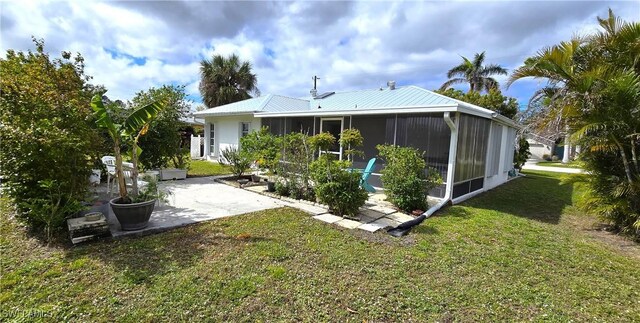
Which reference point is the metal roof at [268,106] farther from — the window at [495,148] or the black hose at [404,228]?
the black hose at [404,228]

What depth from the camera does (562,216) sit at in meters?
8.08

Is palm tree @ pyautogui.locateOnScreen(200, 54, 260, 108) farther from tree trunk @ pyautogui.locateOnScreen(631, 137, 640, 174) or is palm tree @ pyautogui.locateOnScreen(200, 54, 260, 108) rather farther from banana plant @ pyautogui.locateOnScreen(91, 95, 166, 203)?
tree trunk @ pyautogui.locateOnScreen(631, 137, 640, 174)

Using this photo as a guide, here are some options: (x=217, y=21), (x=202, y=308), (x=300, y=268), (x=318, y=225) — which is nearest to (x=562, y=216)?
(x=318, y=225)

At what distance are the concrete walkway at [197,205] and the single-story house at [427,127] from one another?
168 inches

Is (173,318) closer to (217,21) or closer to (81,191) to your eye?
(81,191)

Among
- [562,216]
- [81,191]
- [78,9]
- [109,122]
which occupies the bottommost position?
[562,216]

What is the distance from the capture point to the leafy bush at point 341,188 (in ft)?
21.4

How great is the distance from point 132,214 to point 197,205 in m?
2.20

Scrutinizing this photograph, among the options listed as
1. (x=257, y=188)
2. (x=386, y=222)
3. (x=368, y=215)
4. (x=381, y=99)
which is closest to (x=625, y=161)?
(x=386, y=222)

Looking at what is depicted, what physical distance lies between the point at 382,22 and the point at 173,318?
1104cm

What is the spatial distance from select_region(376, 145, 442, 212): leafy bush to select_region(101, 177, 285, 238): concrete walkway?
3113 millimetres

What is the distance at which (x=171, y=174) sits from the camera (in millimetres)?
10938

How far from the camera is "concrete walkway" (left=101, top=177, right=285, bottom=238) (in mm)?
5652

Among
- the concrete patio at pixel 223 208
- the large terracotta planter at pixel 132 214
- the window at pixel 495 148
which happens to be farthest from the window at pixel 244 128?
the window at pixel 495 148
